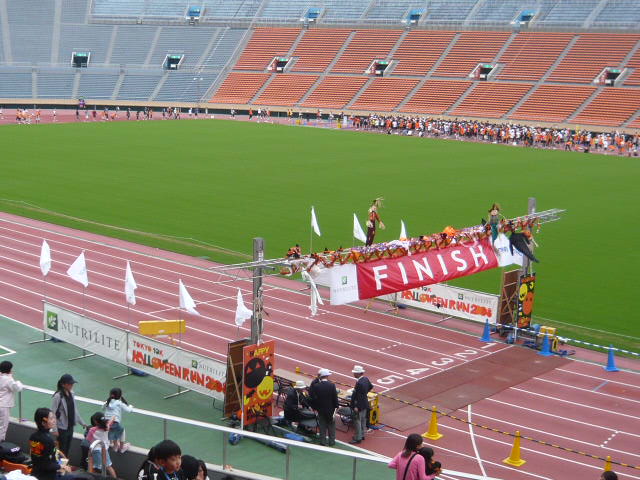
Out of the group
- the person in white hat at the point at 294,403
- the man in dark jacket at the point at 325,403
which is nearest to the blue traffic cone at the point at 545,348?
the person in white hat at the point at 294,403

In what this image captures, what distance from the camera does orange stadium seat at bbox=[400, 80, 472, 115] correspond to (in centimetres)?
7900

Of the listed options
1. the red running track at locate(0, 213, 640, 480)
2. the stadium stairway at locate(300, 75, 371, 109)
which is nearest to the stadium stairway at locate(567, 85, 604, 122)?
the stadium stairway at locate(300, 75, 371, 109)

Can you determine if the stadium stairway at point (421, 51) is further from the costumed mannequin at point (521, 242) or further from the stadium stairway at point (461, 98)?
the costumed mannequin at point (521, 242)

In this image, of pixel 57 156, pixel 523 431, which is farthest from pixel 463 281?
pixel 57 156

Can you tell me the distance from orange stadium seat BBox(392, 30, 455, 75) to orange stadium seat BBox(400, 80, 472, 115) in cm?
320

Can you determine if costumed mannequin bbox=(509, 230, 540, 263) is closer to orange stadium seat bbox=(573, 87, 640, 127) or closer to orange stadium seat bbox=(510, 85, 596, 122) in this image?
orange stadium seat bbox=(573, 87, 640, 127)

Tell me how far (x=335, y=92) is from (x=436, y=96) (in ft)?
36.8

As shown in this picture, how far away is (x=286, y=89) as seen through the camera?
89.0 meters

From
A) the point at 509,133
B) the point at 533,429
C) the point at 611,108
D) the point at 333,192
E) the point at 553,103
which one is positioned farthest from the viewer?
the point at 553,103

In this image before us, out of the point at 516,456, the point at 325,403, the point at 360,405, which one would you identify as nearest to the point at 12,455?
the point at 325,403

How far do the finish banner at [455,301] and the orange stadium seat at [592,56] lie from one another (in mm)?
58005

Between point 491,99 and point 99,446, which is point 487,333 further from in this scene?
point 491,99

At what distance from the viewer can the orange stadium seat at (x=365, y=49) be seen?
89.6 metres

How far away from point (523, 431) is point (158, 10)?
324 feet
